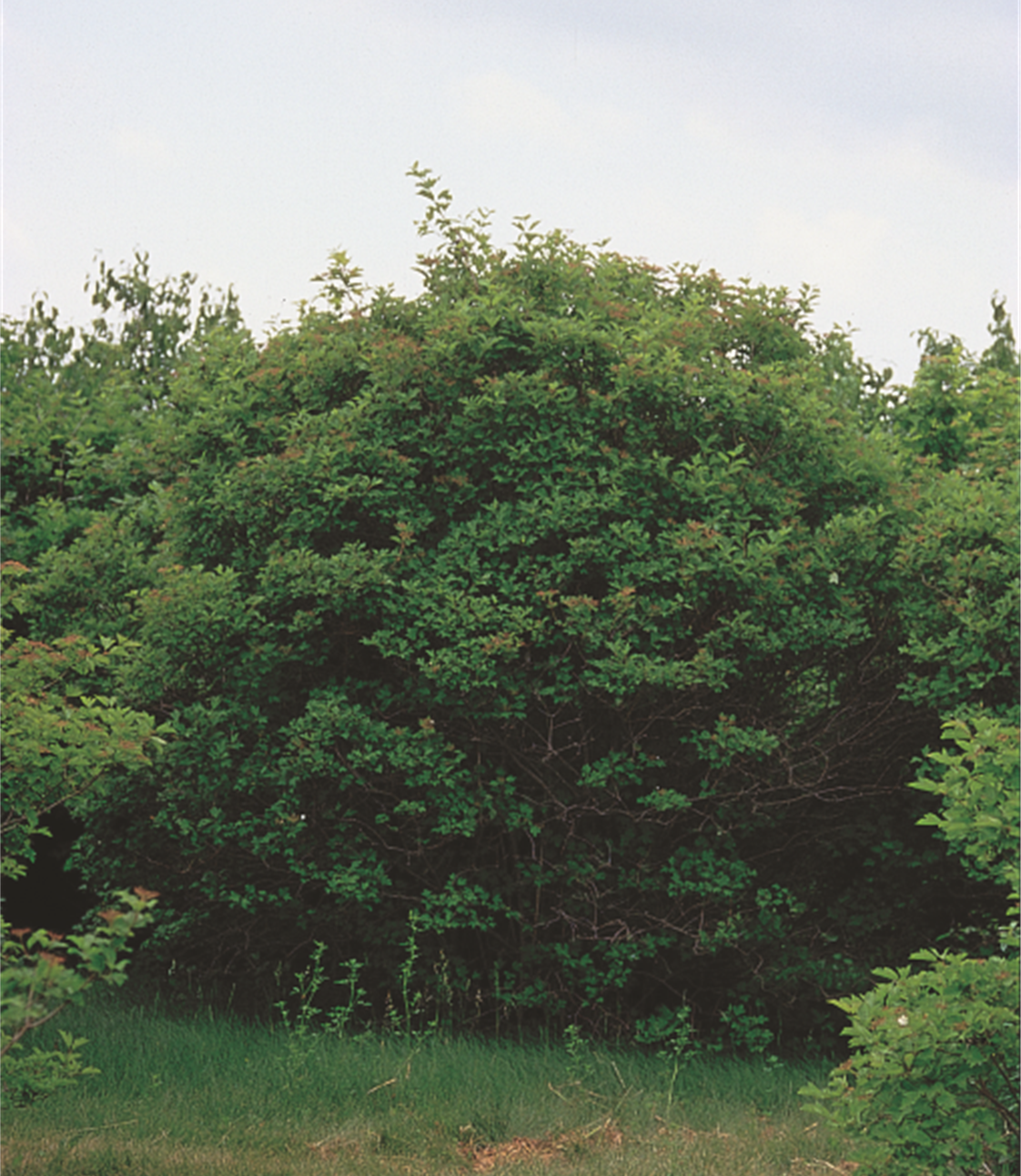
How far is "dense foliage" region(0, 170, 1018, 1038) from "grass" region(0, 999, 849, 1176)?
2.76ft

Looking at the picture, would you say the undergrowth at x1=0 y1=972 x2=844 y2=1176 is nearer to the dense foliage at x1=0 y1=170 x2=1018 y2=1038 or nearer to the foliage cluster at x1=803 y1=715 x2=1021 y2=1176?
the dense foliage at x1=0 y1=170 x2=1018 y2=1038

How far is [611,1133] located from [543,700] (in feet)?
8.15

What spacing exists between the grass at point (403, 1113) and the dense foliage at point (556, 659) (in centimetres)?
84

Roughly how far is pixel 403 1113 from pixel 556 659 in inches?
103

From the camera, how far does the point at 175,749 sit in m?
7.90

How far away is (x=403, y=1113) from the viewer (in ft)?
19.8

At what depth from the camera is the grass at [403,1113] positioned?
551 centimetres

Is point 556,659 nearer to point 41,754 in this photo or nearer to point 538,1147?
point 538,1147

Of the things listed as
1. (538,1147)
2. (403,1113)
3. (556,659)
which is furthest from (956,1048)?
(556,659)

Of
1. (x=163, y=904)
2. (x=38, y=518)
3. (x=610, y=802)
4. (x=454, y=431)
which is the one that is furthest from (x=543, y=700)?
(x=38, y=518)

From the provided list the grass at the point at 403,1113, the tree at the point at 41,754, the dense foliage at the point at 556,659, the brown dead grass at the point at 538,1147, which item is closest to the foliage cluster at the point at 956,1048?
the grass at the point at 403,1113

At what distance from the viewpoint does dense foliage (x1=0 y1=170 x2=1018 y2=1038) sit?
24.5 feet

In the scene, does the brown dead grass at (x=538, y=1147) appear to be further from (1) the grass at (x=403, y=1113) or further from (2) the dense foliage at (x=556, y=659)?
(2) the dense foliage at (x=556, y=659)

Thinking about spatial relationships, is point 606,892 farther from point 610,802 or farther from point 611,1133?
point 611,1133
